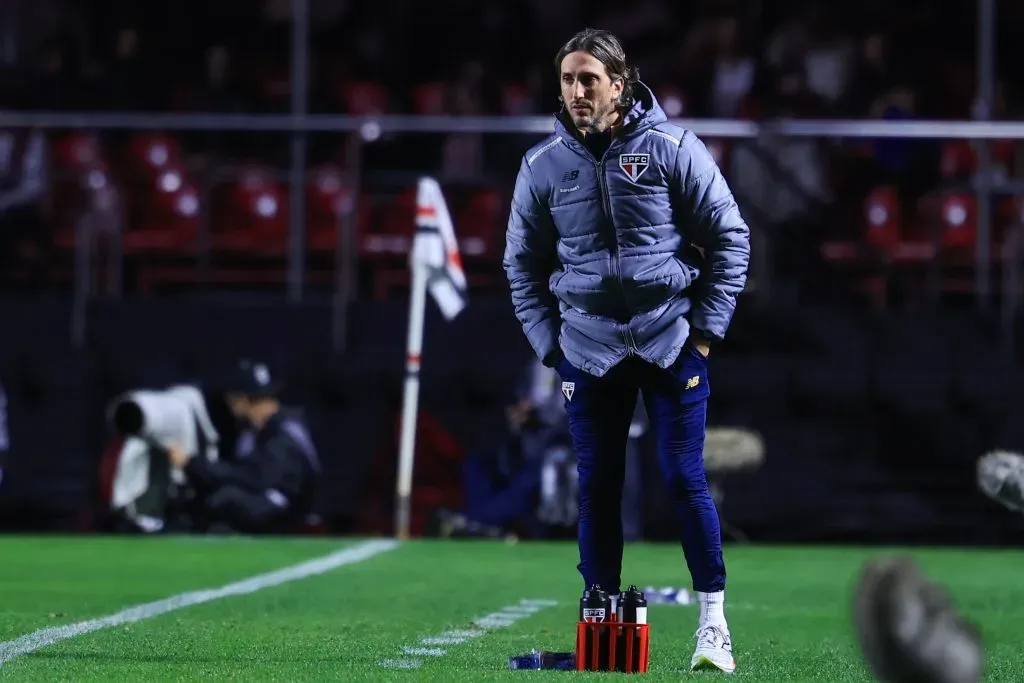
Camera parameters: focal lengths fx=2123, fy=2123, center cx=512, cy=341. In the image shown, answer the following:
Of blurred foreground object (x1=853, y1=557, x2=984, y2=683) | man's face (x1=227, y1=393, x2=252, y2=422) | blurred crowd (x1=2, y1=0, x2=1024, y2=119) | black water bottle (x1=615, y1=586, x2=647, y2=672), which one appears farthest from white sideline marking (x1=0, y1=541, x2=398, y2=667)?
blurred crowd (x1=2, y1=0, x2=1024, y2=119)

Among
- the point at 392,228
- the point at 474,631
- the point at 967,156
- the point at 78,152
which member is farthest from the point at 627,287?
the point at 78,152

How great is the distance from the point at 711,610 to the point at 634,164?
4.51 ft

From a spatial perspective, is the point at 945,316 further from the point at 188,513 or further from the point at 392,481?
the point at 188,513

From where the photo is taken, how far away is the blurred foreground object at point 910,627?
422cm

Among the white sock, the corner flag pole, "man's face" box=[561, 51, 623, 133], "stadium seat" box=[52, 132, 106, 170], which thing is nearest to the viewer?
"man's face" box=[561, 51, 623, 133]

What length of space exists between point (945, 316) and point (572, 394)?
322 inches

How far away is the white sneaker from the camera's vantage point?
6.36 metres

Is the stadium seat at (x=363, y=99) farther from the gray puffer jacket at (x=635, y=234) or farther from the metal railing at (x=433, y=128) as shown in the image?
the gray puffer jacket at (x=635, y=234)

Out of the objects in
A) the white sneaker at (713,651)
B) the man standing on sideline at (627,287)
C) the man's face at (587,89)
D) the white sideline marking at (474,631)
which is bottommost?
the white sideline marking at (474,631)

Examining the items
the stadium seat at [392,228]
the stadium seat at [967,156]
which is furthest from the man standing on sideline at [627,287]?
the stadium seat at [967,156]

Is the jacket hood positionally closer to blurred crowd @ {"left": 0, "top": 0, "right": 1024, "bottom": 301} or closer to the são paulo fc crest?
the são paulo fc crest

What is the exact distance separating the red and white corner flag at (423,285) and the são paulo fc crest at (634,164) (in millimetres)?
7735

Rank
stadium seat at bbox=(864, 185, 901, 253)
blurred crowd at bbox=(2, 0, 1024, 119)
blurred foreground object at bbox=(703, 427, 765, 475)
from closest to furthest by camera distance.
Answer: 1. blurred foreground object at bbox=(703, 427, 765, 475)
2. stadium seat at bbox=(864, 185, 901, 253)
3. blurred crowd at bbox=(2, 0, 1024, 119)

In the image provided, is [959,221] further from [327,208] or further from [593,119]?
[593,119]
